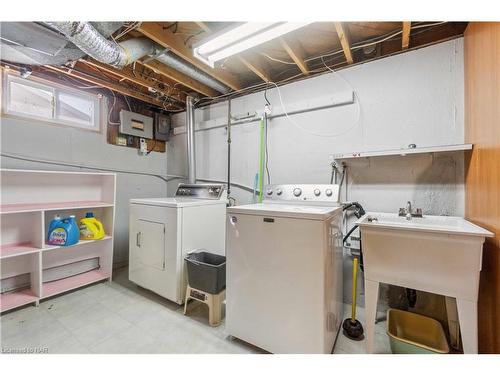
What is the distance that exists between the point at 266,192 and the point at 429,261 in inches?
50.6

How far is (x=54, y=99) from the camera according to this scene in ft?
7.93

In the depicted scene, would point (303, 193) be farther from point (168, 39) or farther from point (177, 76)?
point (177, 76)

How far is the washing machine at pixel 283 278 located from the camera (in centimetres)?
123

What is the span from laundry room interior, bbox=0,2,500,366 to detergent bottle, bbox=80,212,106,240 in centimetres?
1

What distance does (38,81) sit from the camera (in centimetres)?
229

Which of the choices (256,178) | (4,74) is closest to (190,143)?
(256,178)

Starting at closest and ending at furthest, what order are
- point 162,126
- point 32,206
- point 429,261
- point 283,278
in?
point 429,261, point 283,278, point 32,206, point 162,126

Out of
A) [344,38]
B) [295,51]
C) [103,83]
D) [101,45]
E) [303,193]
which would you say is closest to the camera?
[101,45]

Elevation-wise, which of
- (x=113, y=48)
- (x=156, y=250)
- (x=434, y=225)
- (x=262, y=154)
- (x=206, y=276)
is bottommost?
(x=206, y=276)

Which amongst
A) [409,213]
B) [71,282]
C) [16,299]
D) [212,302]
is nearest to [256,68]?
[409,213]

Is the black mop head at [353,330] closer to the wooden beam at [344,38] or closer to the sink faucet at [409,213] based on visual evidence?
the sink faucet at [409,213]

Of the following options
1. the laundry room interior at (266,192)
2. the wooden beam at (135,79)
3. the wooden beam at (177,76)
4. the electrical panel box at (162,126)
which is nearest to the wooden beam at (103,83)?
the laundry room interior at (266,192)

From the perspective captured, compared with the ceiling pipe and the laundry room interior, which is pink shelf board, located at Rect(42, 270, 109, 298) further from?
the ceiling pipe

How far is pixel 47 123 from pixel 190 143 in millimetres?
1549
